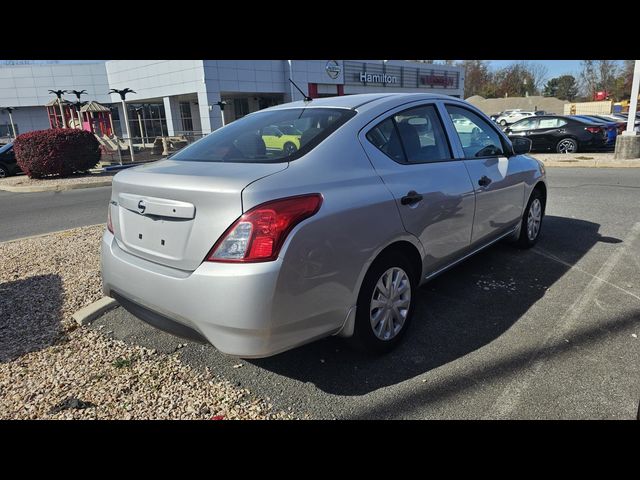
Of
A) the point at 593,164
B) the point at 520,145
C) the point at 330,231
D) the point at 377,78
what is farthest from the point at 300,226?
the point at 377,78

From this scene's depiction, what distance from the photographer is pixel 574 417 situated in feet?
8.07

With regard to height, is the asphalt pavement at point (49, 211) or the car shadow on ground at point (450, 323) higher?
the car shadow on ground at point (450, 323)

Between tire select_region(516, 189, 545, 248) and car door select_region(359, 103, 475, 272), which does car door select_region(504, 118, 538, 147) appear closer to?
tire select_region(516, 189, 545, 248)

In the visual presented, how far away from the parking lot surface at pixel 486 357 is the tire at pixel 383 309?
0.14 m

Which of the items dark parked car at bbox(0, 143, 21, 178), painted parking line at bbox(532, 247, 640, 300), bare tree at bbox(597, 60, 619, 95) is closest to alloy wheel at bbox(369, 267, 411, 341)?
painted parking line at bbox(532, 247, 640, 300)

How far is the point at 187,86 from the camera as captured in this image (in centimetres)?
3156

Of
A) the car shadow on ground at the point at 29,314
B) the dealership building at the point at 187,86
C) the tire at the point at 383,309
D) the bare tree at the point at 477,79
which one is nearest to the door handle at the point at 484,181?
the tire at the point at 383,309

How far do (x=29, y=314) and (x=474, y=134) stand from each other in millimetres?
4224

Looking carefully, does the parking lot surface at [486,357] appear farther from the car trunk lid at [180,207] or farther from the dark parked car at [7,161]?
the dark parked car at [7,161]

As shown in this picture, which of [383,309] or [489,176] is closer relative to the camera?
[383,309]

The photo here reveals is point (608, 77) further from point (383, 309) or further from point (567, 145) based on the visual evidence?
point (383, 309)

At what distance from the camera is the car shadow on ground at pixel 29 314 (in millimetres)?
3402

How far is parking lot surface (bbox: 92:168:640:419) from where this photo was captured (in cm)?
261
